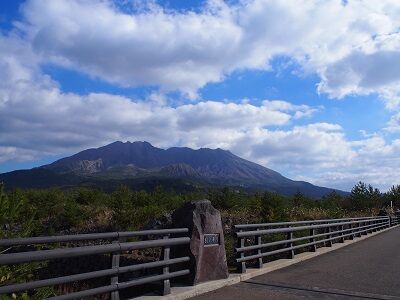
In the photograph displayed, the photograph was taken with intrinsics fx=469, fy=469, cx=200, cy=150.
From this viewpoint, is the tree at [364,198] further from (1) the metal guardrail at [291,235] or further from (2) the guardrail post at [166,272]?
(2) the guardrail post at [166,272]

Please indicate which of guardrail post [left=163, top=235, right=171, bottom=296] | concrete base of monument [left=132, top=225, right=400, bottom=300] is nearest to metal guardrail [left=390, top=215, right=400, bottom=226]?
concrete base of monument [left=132, top=225, right=400, bottom=300]

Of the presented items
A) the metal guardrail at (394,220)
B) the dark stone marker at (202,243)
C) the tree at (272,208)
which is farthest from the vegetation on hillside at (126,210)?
the dark stone marker at (202,243)

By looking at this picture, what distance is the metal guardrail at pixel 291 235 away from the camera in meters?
10.3

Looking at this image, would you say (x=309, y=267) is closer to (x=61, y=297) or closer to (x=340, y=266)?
(x=340, y=266)

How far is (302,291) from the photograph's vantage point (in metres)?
8.62

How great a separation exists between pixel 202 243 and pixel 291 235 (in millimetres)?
5100

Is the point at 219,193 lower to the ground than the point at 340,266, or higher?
higher

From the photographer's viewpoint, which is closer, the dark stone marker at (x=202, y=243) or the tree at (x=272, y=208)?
the dark stone marker at (x=202, y=243)

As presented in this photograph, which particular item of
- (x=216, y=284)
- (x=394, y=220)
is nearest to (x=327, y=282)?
(x=216, y=284)

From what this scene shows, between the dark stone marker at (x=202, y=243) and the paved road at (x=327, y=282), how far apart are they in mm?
439

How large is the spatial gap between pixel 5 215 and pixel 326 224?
12.2m

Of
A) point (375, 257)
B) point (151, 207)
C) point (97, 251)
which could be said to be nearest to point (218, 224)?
point (97, 251)

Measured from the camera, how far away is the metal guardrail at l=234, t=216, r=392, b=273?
33.9 ft

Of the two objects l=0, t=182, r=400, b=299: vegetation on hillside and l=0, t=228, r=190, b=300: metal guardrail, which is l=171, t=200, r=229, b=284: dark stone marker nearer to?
l=0, t=228, r=190, b=300: metal guardrail
